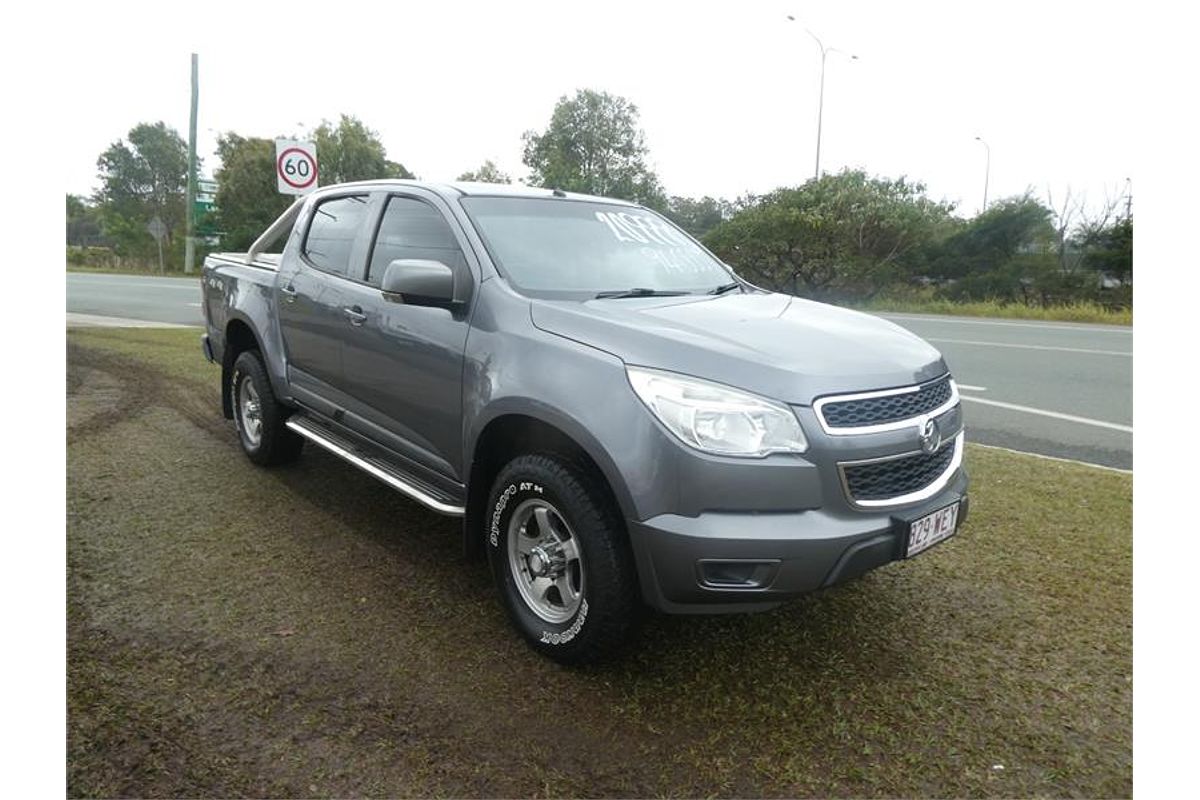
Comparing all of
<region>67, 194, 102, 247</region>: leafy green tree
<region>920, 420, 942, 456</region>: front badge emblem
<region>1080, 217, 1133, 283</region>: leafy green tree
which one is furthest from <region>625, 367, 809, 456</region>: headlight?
<region>67, 194, 102, 247</region>: leafy green tree

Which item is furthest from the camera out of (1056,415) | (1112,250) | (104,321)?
(1112,250)

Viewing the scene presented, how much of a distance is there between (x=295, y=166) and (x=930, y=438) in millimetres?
8882

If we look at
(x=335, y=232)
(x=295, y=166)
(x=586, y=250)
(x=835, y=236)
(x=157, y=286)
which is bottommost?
(x=586, y=250)

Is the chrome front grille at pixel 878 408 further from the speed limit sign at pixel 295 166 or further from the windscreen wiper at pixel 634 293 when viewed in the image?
the speed limit sign at pixel 295 166

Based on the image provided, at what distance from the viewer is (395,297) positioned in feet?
10.6

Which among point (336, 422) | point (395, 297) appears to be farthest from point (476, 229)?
point (336, 422)

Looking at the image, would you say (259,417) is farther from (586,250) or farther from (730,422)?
(730,422)

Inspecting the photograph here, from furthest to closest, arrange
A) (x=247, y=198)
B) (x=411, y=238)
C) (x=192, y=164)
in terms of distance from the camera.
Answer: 1. (x=247, y=198)
2. (x=192, y=164)
3. (x=411, y=238)

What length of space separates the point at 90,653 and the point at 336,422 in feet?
5.35

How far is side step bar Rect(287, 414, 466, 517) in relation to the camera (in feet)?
11.1

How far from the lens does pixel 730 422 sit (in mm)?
2482

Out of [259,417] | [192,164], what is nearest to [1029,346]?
[259,417]

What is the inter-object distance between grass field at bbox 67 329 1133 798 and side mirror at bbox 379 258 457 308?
1305 mm

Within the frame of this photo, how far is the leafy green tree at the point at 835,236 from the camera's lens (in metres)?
23.1
